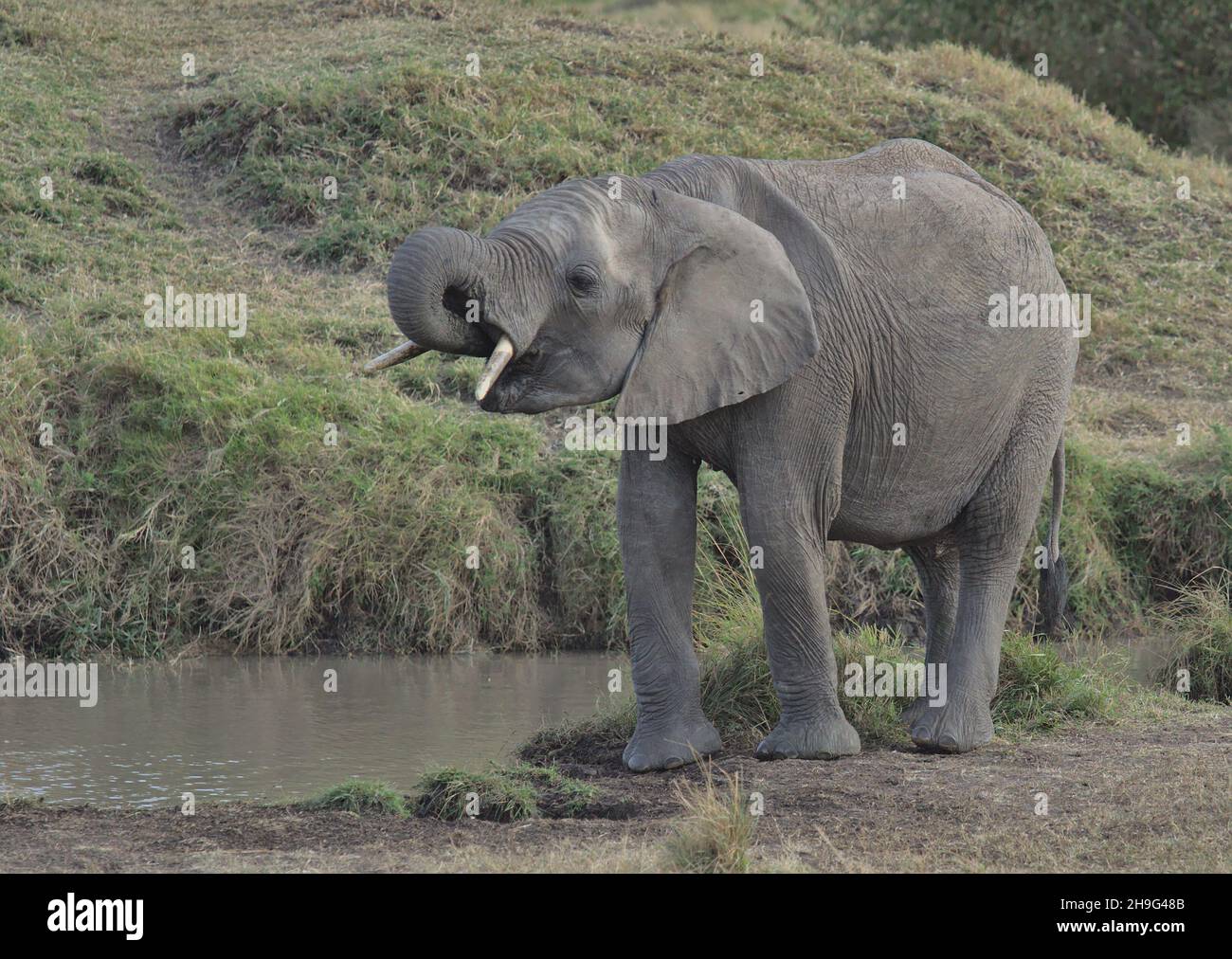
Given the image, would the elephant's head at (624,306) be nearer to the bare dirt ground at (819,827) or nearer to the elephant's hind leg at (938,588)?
the bare dirt ground at (819,827)

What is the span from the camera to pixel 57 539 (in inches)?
474

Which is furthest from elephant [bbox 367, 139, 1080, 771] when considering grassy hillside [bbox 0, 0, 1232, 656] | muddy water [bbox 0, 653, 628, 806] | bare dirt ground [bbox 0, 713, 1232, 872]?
grassy hillside [bbox 0, 0, 1232, 656]

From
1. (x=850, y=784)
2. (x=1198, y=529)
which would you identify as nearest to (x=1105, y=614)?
(x=1198, y=529)

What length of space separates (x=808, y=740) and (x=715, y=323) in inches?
70.5

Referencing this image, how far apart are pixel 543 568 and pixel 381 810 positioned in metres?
5.77

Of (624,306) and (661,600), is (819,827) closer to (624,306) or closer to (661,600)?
(661,600)

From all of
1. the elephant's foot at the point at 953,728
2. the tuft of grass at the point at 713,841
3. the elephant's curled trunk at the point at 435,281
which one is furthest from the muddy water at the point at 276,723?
the tuft of grass at the point at 713,841

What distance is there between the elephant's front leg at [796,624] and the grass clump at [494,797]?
933 millimetres

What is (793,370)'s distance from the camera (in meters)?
7.19

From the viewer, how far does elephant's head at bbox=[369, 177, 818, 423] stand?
6645mm

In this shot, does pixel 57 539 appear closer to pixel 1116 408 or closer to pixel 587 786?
pixel 587 786

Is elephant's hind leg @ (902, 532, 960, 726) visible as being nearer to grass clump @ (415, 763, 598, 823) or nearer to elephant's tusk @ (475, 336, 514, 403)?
grass clump @ (415, 763, 598, 823)

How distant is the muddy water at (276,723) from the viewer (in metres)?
8.16

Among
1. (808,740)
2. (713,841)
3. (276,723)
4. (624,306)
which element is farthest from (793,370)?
(276,723)
